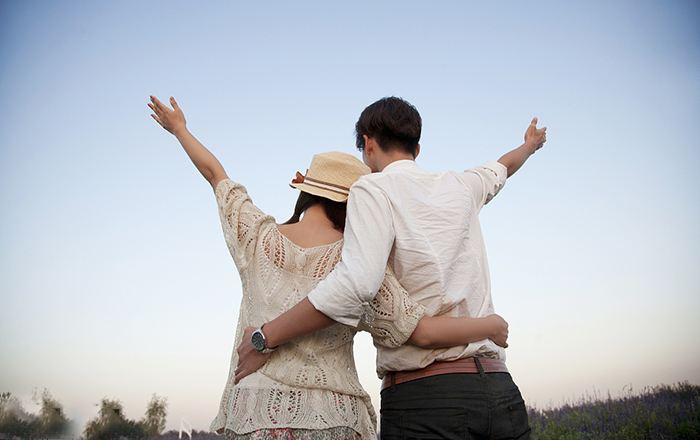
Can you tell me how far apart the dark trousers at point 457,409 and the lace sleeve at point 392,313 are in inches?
7.5

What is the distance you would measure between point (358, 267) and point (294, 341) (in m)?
0.45

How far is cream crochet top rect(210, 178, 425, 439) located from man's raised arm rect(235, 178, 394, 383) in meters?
0.12

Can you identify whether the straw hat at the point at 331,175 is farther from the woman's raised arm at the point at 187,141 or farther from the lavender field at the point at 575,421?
the lavender field at the point at 575,421

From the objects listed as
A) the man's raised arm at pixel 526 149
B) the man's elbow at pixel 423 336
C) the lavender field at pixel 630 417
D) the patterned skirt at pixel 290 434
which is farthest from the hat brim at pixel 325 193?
the lavender field at pixel 630 417

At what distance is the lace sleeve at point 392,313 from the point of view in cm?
208

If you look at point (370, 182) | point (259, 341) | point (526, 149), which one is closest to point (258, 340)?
point (259, 341)

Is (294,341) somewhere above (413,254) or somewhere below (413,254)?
below

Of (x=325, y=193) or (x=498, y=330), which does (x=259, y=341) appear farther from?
(x=498, y=330)

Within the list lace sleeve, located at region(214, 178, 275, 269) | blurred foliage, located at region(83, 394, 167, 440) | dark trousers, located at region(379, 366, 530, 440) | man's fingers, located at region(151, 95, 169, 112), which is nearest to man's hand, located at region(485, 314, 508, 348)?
dark trousers, located at region(379, 366, 530, 440)

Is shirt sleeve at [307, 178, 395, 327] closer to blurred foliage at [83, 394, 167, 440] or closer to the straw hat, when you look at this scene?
the straw hat

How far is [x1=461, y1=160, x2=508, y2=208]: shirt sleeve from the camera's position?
249 cm

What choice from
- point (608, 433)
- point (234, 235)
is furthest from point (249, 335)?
point (608, 433)

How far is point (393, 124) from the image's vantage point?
8.10 ft

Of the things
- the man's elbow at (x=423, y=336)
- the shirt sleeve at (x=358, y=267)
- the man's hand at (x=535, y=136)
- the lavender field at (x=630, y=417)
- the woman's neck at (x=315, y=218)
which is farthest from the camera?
the lavender field at (x=630, y=417)
